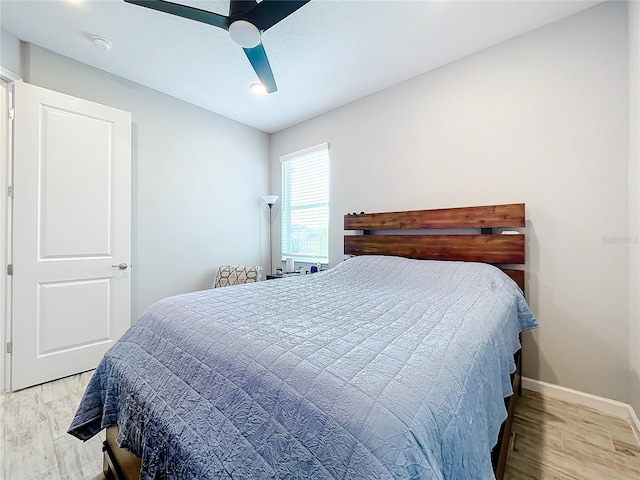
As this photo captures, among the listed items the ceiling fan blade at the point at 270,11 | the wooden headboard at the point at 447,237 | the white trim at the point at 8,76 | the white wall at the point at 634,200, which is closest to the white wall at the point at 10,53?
the white trim at the point at 8,76

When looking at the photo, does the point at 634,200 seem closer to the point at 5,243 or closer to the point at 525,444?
the point at 525,444

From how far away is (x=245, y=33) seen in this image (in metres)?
1.46

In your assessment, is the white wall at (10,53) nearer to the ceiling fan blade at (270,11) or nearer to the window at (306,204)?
the ceiling fan blade at (270,11)

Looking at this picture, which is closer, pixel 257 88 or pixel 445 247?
pixel 445 247

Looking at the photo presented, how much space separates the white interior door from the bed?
55.8 inches

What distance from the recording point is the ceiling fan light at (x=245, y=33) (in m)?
1.42

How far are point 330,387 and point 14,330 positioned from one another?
284 centimetres

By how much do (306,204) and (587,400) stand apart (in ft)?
10.6

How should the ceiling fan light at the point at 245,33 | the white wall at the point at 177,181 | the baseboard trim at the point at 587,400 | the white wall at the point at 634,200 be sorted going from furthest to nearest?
the white wall at the point at 177,181
the baseboard trim at the point at 587,400
the white wall at the point at 634,200
the ceiling fan light at the point at 245,33

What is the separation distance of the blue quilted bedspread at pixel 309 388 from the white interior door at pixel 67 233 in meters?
1.41

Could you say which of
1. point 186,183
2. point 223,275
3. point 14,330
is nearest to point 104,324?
point 14,330

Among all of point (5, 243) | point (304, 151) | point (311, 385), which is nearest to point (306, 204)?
point (304, 151)

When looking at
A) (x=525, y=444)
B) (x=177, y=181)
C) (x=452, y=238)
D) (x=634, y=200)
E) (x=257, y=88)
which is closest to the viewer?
(x=525, y=444)

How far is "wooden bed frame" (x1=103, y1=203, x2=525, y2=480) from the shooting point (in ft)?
6.73
